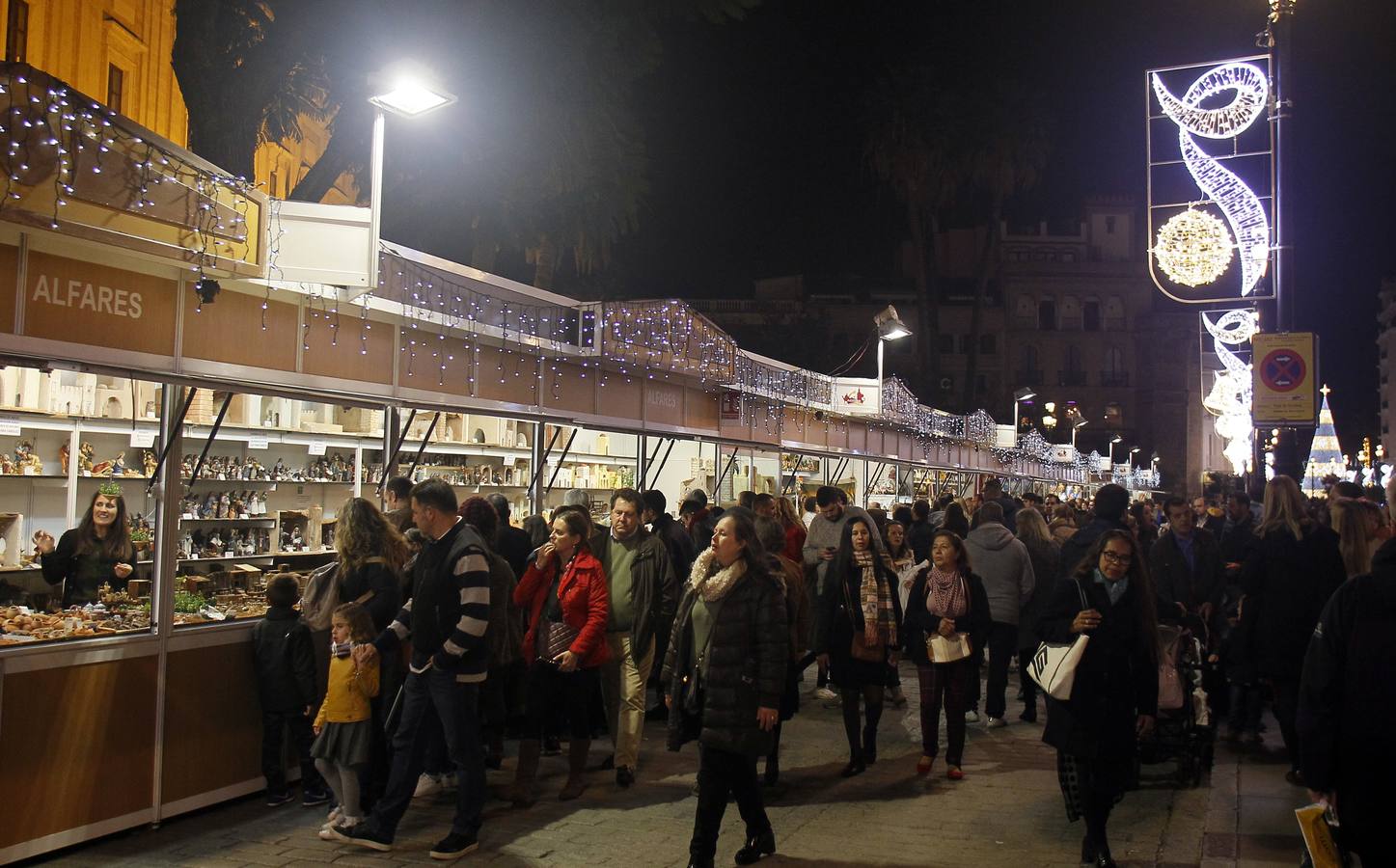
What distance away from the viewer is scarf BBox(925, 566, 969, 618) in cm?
796

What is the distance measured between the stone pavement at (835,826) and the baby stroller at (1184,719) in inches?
6.6

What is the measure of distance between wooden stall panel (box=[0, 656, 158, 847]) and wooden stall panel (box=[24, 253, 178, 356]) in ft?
5.87

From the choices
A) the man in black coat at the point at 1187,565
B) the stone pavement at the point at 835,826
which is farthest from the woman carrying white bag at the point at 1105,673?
the man in black coat at the point at 1187,565

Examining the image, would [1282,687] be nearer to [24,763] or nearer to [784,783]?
[784,783]

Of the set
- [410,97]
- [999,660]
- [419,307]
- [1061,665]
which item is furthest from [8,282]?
[999,660]

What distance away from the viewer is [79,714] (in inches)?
240

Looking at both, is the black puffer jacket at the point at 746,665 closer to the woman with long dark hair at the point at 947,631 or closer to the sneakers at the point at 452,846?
the sneakers at the point at 452,846

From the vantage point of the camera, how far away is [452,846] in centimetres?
596

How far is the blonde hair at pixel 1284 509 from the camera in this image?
7.79m

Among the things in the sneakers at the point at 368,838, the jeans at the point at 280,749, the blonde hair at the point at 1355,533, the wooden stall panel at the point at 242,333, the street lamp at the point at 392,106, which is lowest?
the sneakers at the point at 368,838

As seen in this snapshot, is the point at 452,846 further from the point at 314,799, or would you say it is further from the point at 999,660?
the point at 999,660

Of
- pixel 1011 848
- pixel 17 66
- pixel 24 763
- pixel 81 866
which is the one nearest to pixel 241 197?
pixel 17 66

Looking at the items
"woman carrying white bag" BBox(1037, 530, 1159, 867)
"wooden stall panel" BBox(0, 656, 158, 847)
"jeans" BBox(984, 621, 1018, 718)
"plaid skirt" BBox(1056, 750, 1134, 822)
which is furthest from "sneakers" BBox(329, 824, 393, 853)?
"jeans" BBox(984, 621, 1018, 718)

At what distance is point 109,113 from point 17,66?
541mm
